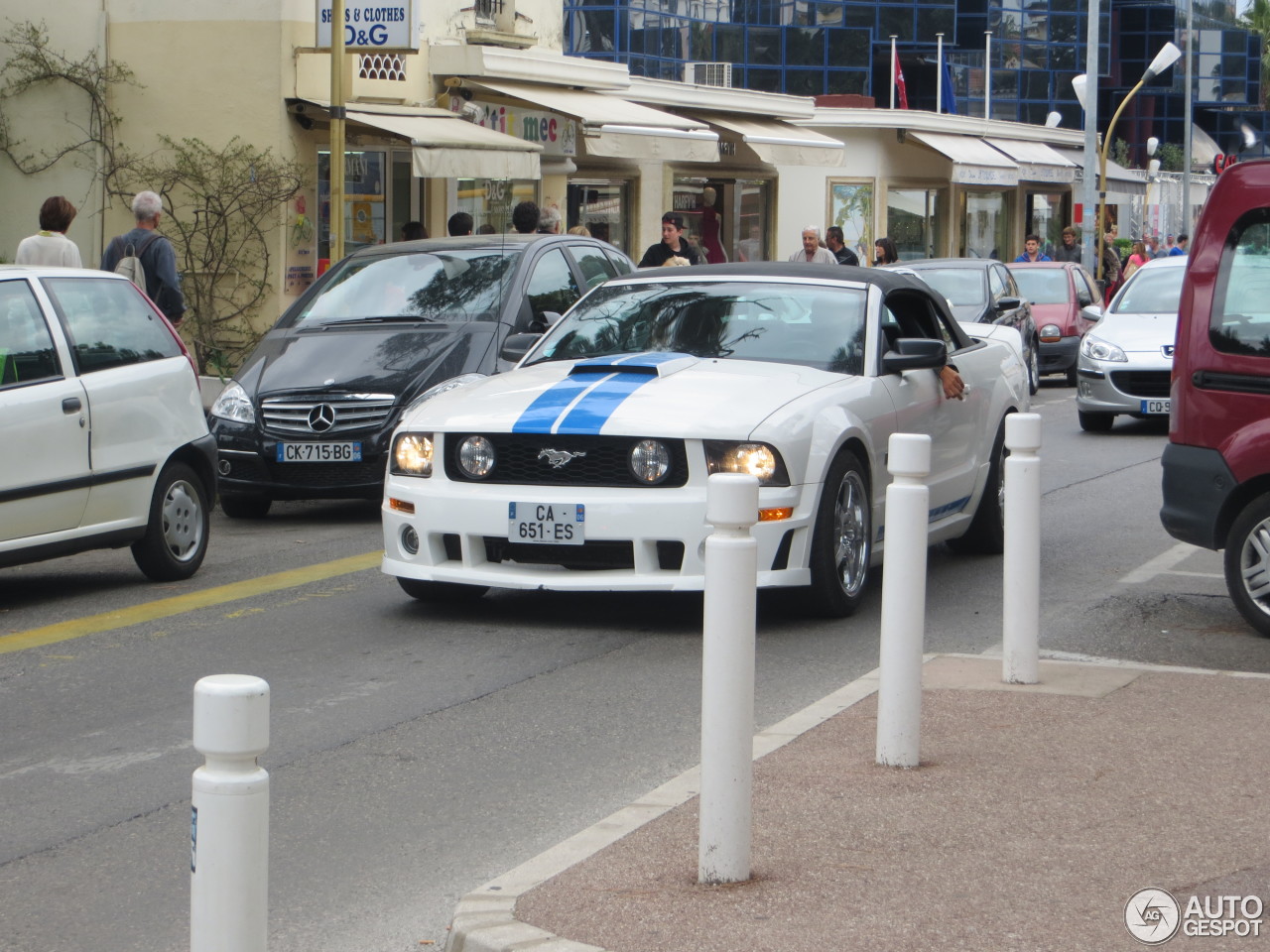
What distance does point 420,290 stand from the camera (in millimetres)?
12383

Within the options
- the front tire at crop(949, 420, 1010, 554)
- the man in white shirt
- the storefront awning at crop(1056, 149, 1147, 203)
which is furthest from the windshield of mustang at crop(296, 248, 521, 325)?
the storefront awning at crop(1056, 149, 1147, 203)

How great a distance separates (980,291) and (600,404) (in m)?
13.8

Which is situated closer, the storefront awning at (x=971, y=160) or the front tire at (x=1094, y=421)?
the front tire at (x=1094, y=421)

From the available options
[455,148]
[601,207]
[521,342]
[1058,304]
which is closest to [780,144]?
[601,207]

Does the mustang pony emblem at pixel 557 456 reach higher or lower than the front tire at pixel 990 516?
higher

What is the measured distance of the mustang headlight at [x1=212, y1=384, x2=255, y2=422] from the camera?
37.5ft

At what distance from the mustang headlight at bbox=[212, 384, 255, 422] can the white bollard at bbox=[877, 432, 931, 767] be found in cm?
681

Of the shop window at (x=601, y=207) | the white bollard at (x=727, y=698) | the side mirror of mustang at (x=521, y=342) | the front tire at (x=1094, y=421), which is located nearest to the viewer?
the white bollard at (x=727, y=698)

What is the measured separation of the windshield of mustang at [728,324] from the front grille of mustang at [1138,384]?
8.99m

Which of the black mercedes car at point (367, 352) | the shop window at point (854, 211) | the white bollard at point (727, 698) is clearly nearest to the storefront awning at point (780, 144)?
the shop window at point (854, 211)

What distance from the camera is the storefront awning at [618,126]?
23859mm

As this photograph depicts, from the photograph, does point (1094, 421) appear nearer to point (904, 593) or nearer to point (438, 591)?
point (438, 591)

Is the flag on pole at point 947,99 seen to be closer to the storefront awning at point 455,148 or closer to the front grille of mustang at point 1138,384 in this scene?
the storefront awning at point 455,148

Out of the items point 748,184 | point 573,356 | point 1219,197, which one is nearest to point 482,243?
point 573,356
